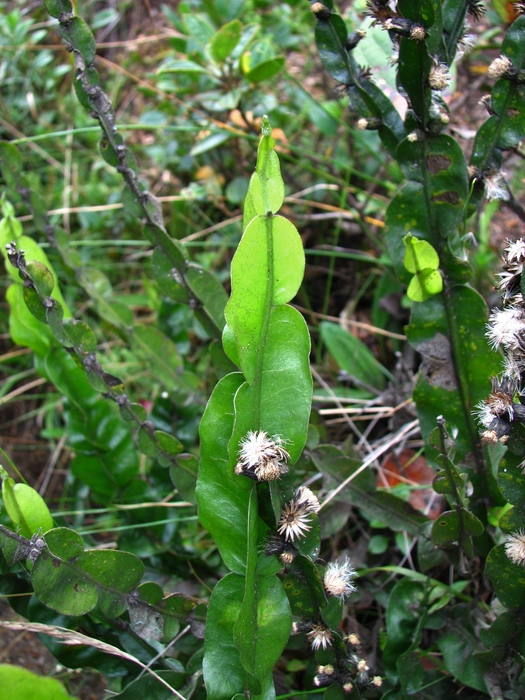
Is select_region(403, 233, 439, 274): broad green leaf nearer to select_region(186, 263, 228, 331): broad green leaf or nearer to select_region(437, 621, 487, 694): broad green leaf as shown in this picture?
select_region(186, 263, 228, 331): broad green leaf

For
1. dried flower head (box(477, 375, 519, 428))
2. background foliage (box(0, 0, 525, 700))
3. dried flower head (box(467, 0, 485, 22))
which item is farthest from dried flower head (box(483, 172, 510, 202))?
dried flower head (box(477, 375, 519, 428))

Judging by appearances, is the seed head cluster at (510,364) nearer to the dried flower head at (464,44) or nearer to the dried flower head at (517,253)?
the dried flower head at (517,253)

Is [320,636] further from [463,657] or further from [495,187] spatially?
[495,187]

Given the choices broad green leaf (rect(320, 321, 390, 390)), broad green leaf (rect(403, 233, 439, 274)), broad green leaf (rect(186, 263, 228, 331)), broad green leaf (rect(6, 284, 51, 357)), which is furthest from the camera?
broad green leaf (rect(320, 321, 390, 390))

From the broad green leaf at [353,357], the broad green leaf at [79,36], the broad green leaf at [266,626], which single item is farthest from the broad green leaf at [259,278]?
the broad green leaf at [353,357]

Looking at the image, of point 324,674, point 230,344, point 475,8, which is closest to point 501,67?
point 475,8
